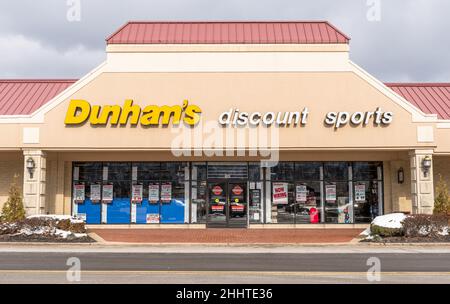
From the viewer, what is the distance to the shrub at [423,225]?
760 inches

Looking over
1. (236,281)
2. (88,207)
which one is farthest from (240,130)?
(236,281)

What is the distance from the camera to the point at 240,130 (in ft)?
74.8

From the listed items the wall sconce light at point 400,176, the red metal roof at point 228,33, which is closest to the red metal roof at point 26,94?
the red metal roof at point 228,33

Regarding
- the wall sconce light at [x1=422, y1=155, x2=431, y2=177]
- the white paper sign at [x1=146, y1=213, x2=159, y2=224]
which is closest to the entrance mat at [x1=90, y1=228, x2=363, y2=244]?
the white paper sign at [x1=146, y1=213, x2=159, y2=224]

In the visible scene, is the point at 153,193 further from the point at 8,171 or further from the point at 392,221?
the point at 392,221

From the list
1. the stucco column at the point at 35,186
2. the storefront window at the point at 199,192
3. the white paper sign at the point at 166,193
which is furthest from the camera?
the white paper sign at the point at 166,193

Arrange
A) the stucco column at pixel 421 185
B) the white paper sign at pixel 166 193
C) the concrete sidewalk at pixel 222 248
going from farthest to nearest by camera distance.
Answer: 1. the white paper sign at pixel 166 193
2. the stucco column at pixel 421 185
3. the concrete sidewalk at pixel 222 248

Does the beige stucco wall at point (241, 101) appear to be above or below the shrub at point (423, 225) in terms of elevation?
above

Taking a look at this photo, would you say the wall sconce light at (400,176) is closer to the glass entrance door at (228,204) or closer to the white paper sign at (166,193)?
the glass entrance door at (228,204)

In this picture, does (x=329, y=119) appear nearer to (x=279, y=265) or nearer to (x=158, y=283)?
(x=279, y=265)

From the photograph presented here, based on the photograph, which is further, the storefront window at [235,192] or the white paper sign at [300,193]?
the white paper sign at [300,193]

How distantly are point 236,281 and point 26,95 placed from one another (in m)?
20.1

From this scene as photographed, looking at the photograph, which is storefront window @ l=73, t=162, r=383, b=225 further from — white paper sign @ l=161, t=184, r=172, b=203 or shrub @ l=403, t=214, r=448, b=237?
shrub @ l=403, t=214, r=448, b=237

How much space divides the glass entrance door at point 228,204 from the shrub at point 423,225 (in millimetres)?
7866
